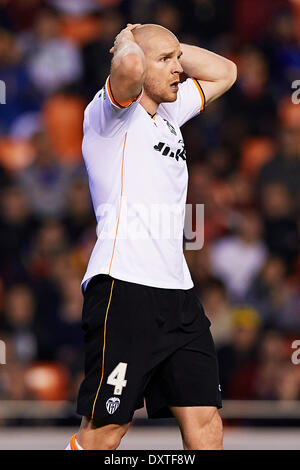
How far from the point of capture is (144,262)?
390 centimetres

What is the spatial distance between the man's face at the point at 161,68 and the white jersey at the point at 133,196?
0.34 ft

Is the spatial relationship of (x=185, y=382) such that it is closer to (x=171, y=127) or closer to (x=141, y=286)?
(x=141, y=286)

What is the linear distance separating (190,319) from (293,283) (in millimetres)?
3793

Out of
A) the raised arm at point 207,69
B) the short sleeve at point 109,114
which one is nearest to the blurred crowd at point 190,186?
the raised arm at point 207,69

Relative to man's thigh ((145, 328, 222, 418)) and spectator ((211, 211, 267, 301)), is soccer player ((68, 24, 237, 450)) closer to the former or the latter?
man's thigh ((145, 328, 222, 418))

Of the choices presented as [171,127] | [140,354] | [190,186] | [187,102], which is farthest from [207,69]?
[190,186]

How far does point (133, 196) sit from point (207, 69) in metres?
0.92

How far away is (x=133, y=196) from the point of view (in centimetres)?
390

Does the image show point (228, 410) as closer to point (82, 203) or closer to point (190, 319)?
point (82, 203)

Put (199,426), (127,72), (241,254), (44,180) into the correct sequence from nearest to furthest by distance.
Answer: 1. (127,72)
2. (199,426)
3. (241,254)
4. (44,180)

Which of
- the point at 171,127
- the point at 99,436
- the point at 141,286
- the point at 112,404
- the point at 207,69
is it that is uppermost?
the point at 207,69

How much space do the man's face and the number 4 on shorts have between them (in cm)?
112

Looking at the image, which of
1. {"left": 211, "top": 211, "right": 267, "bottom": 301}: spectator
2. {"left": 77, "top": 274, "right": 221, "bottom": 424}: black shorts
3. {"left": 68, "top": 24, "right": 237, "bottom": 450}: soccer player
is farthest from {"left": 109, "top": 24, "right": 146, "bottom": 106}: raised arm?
{"left": 211, "top": 211, "right": 267, "bottom": 301}: spectator

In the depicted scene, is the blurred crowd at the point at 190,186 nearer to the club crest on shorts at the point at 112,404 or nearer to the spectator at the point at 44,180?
the spectator at the point at 44,180
